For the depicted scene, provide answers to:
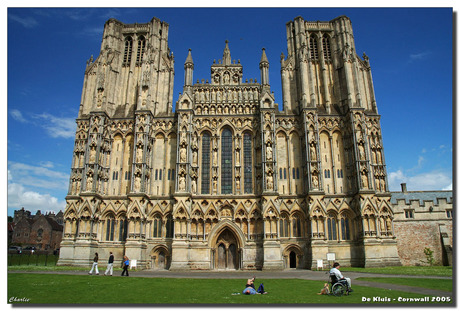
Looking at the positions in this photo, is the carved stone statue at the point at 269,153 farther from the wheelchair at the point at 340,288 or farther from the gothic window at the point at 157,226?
the wheelchair at the point at 340,288

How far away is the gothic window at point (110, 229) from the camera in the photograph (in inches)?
1405

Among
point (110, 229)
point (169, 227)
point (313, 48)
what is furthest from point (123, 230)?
point (313, 48)

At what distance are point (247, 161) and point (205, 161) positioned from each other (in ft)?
16.2

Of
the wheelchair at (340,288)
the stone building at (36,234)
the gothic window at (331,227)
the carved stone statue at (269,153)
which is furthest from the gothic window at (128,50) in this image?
the stone building at (36,234)

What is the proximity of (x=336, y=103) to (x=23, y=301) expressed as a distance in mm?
37516

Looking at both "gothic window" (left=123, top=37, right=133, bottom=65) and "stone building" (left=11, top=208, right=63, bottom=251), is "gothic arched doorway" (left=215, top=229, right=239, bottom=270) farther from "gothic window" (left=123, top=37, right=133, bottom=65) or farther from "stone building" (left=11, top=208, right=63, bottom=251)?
"stone building" (left=11, top=208, right=63, bottom=251)

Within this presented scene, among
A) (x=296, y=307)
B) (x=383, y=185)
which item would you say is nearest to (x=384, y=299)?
(x=296, y=307)

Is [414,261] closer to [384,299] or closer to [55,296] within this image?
[384,299]

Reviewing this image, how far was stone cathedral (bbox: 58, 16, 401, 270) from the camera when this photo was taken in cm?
3438

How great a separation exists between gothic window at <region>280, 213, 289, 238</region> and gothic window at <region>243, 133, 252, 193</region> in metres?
4.68

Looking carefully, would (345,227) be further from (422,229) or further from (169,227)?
(169,227)

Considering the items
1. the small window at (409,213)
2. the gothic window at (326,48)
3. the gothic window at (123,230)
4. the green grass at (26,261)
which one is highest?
the gothic window at (326,48)

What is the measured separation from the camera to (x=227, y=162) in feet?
126

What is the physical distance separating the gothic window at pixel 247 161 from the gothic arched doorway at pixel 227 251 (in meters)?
5.41
